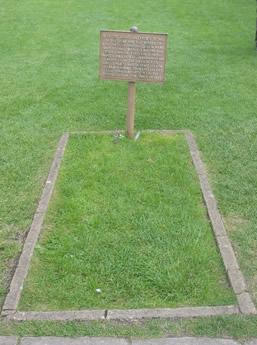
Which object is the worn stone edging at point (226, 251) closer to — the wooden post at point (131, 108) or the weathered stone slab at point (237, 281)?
the weathered stone slab at point (237, 281)

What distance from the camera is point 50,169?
5211 millimetres

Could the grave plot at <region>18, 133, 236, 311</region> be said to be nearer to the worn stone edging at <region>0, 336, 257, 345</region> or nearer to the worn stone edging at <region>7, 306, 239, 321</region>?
the worn stone edging at <region>7, 306, 239, 321</region>

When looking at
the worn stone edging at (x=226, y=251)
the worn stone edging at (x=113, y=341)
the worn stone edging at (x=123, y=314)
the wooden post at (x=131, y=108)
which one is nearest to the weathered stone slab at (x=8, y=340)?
the worn stone edging at (x=113, y=341)

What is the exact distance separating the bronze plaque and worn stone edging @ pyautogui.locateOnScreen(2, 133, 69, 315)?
1.32m

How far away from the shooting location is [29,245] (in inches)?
154

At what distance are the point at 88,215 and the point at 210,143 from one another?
2.30m

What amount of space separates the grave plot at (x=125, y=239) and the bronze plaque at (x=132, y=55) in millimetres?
960

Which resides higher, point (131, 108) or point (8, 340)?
point (131, 108)

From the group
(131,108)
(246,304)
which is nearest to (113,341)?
(246,304)

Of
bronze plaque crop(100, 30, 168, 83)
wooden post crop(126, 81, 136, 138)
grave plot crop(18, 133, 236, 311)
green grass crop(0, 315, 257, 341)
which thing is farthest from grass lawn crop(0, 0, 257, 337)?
bronze plaque crop(100, 30, 168, 83)

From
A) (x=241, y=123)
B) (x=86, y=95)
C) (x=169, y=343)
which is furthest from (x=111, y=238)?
(x=86, y=95)

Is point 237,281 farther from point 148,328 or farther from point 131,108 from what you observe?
point 131,108

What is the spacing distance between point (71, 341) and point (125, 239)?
120 cm

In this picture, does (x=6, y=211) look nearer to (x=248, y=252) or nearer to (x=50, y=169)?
(x=50, y=169)
